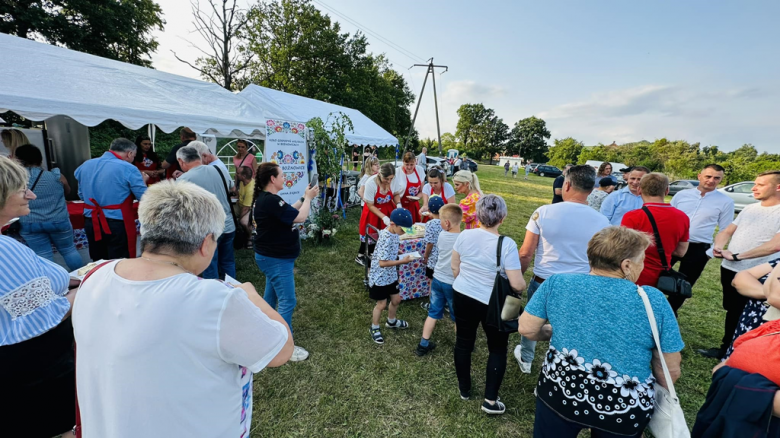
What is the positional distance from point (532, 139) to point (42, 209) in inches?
2820

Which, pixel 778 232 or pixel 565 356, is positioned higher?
pixel 778 232

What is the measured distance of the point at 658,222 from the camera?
2541 mm

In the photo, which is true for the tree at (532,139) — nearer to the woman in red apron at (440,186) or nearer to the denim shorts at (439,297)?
the woman in red apron at (440,186)

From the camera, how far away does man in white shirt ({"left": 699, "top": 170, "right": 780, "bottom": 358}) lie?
2824mm

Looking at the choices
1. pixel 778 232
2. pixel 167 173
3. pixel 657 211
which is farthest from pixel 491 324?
pixel 167 173

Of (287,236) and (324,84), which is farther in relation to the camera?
(324,84)

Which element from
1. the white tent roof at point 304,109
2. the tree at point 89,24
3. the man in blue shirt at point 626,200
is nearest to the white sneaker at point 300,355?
the man in blue shirt at point 626,200

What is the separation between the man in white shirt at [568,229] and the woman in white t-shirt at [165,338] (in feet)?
6.97

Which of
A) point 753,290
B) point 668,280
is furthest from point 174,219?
point 668,280

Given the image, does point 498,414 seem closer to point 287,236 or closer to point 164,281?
point 287,236

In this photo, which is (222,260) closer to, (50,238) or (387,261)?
(50,238)

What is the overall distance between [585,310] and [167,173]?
255 inches

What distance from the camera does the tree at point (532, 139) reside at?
212 ft

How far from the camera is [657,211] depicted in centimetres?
257
